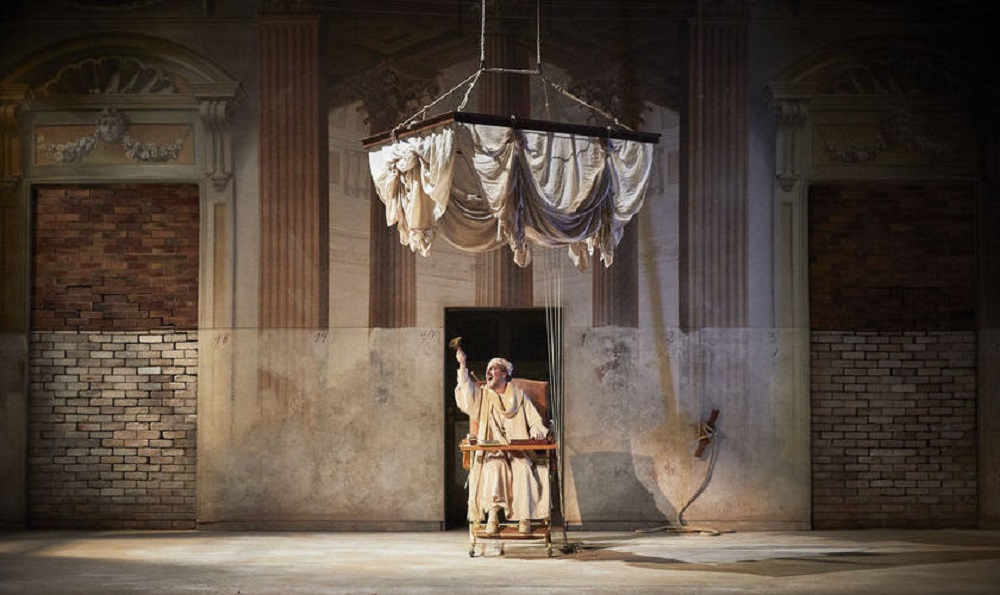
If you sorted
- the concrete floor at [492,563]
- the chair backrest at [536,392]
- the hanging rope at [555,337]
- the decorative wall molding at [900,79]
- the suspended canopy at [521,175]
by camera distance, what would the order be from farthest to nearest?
the decorative wall molding at [900,79], the hanging rope at [555,337], the chair backrest at [536,392], the suspended canopy at [521,175], the concrete floor at [492,563]

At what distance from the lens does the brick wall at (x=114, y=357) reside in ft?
34.2

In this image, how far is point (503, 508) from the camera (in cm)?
897

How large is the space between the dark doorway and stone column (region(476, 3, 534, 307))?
24 centimetres

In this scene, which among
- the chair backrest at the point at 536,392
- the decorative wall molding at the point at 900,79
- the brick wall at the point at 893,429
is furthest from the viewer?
the decorative wall molding at the point at 900,79

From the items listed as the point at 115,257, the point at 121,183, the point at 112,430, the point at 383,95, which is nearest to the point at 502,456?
the point at 383,95

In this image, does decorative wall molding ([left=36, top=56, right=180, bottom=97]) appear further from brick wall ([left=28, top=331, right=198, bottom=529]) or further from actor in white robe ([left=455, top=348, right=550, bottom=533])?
actor in white robe ([left=455, top=348, right=550, bottom=533])

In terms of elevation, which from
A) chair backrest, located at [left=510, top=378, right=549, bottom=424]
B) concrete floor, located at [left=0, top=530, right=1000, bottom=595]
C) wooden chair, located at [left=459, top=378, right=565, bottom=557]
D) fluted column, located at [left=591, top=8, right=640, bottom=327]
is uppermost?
fluted column, located at [left=591, top=8, right=640, bottom=327]

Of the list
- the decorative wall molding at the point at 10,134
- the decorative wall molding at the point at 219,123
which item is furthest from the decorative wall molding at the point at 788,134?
the decorative wall molding at the point at 10,134

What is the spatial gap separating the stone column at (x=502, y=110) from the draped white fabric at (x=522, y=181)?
199cm

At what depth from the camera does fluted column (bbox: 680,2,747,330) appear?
10477mm

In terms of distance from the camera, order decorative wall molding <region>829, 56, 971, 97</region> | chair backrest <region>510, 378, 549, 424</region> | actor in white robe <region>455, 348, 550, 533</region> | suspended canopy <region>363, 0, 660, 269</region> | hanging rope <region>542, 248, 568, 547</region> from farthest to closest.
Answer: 1. decorative wall molding <region>829, 56, 971, 97</region>
2. hanging rope <region>542, 248, 568, 547</region>
3. chair backrest <region>510, 378, 549, 424</region>
4. actor in white robe <region>455, 348, 550, 533</region>
5. suspended canopy <region>363, 0, 660, 269</region>

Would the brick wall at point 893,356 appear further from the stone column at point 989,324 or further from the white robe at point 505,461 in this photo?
the white robe at point 505,461

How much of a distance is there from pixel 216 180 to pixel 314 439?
2248mm

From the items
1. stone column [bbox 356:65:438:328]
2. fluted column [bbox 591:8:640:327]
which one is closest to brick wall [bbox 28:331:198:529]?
A: stone column [bbox 356:65:438:328]
